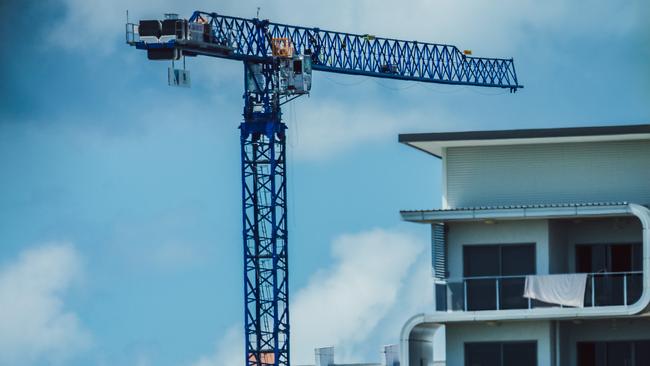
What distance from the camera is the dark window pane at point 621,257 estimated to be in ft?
206

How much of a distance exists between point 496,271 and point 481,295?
1360mm

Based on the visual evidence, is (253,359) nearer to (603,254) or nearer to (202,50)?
(202,50)

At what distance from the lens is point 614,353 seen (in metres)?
62.7

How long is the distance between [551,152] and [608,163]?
1918 mm

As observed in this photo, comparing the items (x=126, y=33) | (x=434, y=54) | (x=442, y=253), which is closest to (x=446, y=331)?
(x=442, y=253)

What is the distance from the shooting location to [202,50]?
11750 centimetres

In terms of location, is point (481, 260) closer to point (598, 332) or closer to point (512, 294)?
point (512, 294)

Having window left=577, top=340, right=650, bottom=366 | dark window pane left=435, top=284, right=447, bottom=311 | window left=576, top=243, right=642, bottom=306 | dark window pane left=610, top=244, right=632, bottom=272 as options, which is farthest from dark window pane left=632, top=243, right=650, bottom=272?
dark window pane left=435, top=284, right=447, bottom=311

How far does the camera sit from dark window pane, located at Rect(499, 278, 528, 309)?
61.3 metres

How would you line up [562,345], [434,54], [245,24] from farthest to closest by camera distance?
[434,54] < [245,24] < [562,345]

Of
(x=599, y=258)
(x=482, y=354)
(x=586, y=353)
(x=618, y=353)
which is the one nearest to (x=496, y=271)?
(x=482, y=354)

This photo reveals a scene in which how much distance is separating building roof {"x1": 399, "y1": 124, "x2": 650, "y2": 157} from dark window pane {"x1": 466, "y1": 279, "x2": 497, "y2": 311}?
462 centimetres

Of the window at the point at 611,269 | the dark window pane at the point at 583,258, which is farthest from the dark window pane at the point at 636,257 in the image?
the dark window pane at the point at 583,258

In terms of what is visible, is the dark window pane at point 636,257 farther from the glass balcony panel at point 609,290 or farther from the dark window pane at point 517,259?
the dark window pane at point 517,259
